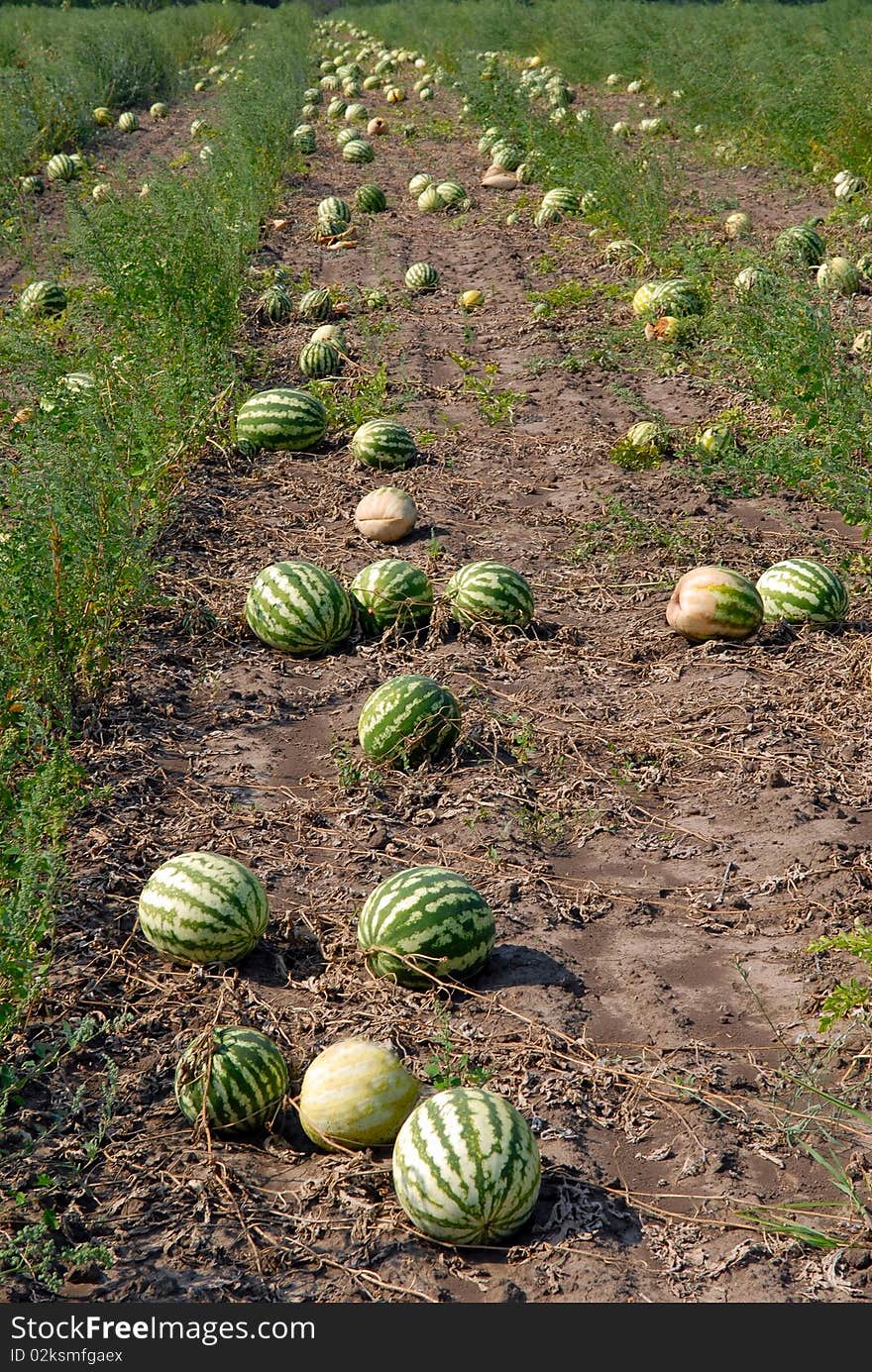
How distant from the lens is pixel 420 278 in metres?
10.5

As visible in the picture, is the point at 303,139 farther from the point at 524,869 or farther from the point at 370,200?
the point at 524,869

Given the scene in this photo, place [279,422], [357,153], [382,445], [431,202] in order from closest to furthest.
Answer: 1. [382,445]
2. [279,422]
3. [431,202]
4. [357,153]

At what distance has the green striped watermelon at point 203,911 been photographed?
3.59m

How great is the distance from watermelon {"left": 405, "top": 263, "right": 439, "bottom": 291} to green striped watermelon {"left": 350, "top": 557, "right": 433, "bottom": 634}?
222 inches

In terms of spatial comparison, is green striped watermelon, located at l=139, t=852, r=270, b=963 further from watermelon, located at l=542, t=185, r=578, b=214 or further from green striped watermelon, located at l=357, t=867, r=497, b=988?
watermelon, located at l=542, t=185, r=578, b=214

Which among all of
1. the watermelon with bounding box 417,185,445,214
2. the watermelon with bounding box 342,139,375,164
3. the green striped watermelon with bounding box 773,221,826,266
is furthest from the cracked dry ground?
the watermelon with bounding box 342,139,375,164

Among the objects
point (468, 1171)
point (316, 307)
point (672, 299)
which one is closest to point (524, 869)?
point (468, 1171)

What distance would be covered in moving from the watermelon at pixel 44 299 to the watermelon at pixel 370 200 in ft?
14.2

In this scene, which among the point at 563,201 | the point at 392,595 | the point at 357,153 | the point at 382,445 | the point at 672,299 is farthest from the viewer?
the point at 357,153

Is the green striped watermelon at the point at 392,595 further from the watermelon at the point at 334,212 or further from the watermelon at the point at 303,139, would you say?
the watermelon at the point at 303,139

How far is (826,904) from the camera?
3.79 metres

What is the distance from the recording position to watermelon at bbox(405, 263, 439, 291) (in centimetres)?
1047

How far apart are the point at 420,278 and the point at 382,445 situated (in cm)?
393

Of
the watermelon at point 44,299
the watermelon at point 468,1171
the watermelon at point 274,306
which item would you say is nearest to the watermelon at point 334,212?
the watermelon at point 274,306
